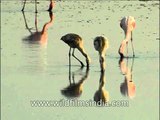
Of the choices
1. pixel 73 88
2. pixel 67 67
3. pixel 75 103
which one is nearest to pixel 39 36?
pixel 67 67

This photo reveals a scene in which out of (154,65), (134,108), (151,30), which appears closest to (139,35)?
(151,30)

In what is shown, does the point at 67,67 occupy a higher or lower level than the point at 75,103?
higher

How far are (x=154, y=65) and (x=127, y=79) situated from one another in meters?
1.27

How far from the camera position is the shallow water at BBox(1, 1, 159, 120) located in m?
10.1

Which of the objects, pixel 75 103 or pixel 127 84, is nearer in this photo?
pixel 75 103

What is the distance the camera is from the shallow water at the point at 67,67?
10133mm

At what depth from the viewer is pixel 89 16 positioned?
21.1 metres

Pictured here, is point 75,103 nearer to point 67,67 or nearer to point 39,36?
point 67,67

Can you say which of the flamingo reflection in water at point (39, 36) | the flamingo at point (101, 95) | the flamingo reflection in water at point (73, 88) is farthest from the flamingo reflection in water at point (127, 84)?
the flamingo reflection in water at point (39, 36)

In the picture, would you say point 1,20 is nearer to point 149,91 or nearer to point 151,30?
point 151,30

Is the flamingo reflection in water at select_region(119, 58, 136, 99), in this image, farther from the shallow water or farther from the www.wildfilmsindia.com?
the www.wildfilmsindia.com

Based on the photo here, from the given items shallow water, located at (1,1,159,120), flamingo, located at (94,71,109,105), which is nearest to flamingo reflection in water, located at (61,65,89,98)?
shallow water, located at (1,1,159,120)

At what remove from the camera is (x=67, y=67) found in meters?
13.1

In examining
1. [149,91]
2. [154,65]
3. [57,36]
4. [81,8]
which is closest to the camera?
[149,91]
